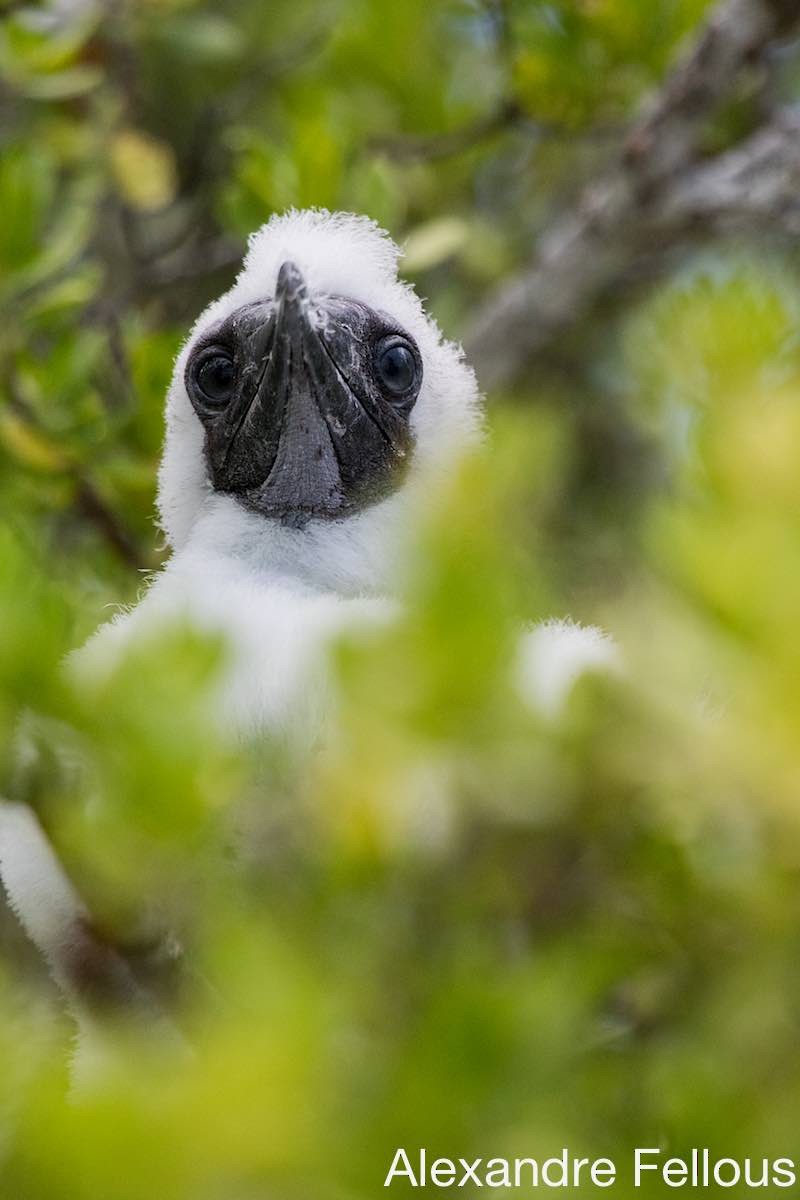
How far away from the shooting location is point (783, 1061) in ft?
4.49

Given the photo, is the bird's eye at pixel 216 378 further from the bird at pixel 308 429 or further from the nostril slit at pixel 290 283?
the nostril slit at pixel 290 283

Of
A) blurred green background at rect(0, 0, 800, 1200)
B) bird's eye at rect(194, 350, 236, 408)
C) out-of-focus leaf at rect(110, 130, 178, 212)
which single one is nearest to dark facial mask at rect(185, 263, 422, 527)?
bird's eye at rect(194, 350, 236, 408)

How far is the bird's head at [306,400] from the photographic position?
279 centimetres

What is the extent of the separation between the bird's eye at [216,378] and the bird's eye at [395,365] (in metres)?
0.26

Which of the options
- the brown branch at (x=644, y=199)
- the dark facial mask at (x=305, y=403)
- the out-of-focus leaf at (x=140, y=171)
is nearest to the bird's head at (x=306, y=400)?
the dark facial mask at (x=305, y=403)

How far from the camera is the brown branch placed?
3.12 meters

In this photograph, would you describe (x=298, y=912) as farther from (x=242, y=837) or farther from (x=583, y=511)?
(x=583, y=511)

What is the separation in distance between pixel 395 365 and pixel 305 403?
0.22m

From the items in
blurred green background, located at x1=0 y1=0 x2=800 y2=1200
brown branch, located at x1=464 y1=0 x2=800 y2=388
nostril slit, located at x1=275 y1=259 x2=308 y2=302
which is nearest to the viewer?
blurred green background, located at x1=0 y1=0 x2=800 y2=1200

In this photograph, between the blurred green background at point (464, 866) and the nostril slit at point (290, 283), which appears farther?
the nostril slit at point (290, 283)

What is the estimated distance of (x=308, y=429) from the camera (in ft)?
9.29

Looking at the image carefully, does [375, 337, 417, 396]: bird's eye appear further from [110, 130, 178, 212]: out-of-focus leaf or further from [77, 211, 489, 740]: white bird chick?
[110, 130, 178, 212]: out-of-focus leaf

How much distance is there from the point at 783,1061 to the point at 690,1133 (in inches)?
4.8

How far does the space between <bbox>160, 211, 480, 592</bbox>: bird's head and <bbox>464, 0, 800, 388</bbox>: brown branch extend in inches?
22.0
